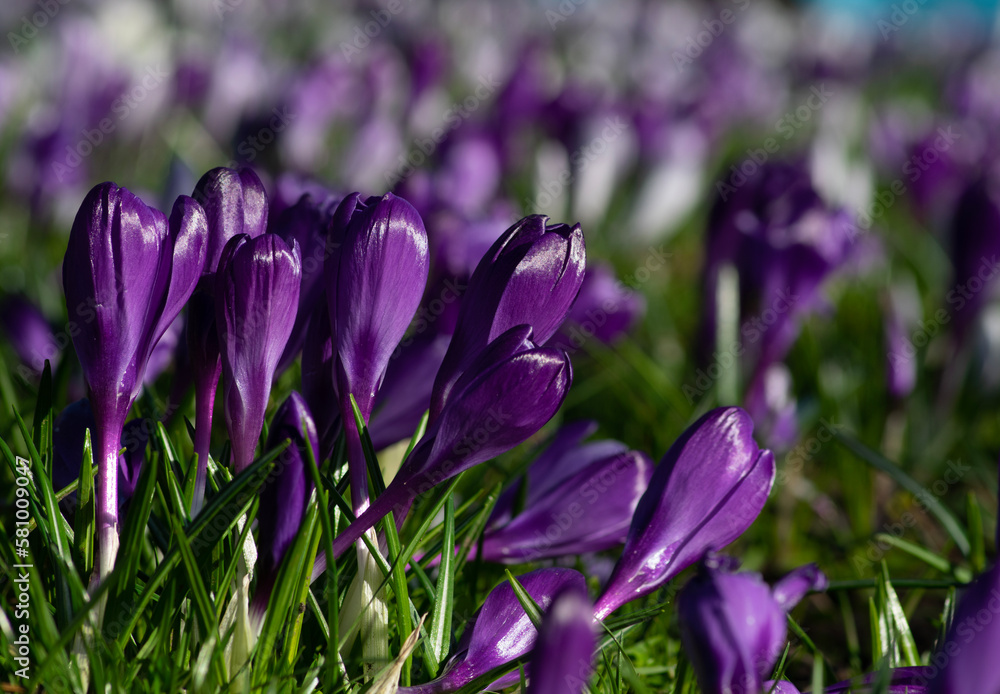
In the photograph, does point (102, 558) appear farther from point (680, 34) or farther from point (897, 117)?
point (680, 34)

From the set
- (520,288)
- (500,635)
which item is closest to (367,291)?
(520,288)

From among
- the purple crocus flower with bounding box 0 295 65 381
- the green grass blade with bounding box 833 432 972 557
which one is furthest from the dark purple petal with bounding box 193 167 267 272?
the green grass blade with bounding box 833 432 972 557

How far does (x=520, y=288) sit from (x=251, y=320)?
0.75ft

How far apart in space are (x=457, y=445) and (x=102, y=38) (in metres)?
3.33

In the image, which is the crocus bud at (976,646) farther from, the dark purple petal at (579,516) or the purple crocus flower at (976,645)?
the dark purple petal at (579,516)

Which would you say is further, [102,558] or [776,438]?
[776,438]

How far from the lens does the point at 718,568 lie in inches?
28.2

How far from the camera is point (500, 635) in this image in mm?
870

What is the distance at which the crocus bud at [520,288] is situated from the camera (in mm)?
827

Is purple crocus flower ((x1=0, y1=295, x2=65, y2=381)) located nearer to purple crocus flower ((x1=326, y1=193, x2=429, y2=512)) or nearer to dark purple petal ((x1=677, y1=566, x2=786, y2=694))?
purple crocus flower ((x1=326, y1=193, x2=429, y2=512))

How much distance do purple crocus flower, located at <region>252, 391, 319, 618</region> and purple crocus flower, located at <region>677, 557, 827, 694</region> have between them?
13.6 inches

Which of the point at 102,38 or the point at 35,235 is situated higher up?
the point at 102,38

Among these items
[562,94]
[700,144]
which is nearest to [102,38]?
[562,94]

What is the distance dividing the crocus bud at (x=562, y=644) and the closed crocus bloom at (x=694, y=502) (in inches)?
9.1
